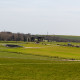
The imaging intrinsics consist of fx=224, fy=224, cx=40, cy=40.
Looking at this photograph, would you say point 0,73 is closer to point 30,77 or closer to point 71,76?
point 30,77

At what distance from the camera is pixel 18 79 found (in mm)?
23359

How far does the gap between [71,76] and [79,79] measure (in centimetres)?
194

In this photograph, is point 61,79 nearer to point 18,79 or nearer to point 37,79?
point 37,79

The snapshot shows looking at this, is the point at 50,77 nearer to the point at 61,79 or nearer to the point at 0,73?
the point at 61,79

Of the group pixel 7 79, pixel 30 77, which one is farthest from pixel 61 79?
pixel 7 79

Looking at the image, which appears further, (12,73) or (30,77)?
(12,73)

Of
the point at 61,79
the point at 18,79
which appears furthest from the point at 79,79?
the point at 18,79

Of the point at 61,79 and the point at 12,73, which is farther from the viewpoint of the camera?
the point at 12,73

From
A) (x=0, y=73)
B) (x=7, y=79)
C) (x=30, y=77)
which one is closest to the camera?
(x=7, y=79)

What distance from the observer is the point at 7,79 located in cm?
2317

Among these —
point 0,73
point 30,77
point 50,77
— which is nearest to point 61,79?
point 50,77

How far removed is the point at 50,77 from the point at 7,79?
16.1ft

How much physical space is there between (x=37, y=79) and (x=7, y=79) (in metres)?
3.15

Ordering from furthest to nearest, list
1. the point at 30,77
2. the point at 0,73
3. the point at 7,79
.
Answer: the point at 0,73
the point at 30,77
the point at 7,79
